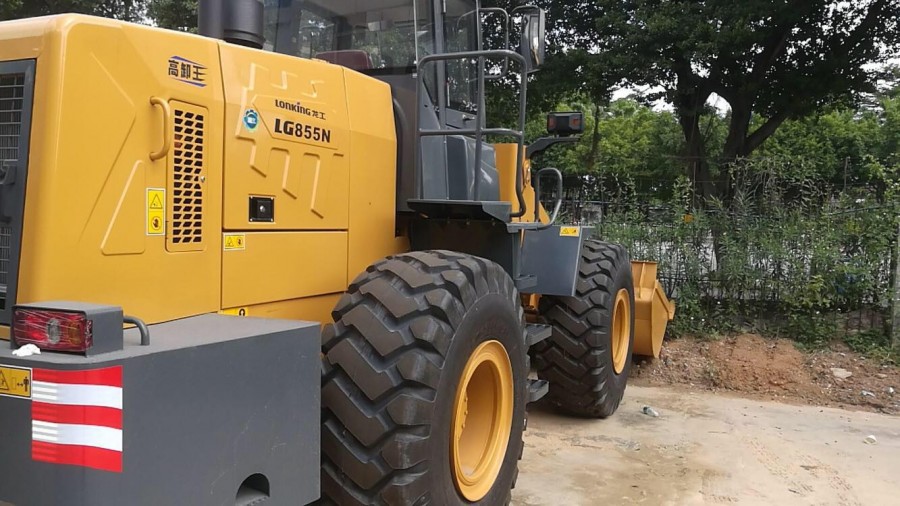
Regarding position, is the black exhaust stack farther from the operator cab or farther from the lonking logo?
the operator cab

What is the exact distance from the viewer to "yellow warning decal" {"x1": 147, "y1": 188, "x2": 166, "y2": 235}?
2498mm

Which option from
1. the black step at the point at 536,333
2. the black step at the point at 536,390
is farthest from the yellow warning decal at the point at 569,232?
the black step at the point at 536,390

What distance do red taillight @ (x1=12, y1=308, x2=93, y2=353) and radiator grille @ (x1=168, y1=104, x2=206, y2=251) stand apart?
591 millimetres

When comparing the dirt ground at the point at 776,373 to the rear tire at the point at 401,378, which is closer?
the rear tire at the point at 401,378

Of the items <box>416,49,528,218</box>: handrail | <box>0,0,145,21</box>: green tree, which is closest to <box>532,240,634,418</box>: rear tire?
<box>416,49,528,218</box>: handrail

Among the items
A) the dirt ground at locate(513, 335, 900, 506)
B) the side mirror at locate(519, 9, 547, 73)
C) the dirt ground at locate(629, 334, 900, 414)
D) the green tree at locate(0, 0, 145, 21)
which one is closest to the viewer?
the side mirror at locate(519, 9, 547, 73)

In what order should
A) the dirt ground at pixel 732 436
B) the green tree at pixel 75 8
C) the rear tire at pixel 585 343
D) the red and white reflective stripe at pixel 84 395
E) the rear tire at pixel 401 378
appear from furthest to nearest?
1. the green tree at pixel 75 8
2. the rear tire at pixel 585 343
3. the dirt ground at pixel 732 436
4. the rear tire at pixel 401 378
5. the red and white reflective stripe at pixel 84 395

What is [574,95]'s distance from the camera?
13547mm

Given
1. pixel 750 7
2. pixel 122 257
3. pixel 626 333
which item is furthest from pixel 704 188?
pixel 122 257

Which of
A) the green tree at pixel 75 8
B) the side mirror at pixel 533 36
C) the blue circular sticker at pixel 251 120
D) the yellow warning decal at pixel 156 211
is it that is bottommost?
the yellow warning decal at pixel 156 211

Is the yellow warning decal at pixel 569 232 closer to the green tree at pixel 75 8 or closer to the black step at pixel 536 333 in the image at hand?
the black step at pixel 536 333

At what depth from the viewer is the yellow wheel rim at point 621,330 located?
6.14 metres

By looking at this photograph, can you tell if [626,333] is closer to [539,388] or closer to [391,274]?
[539,388]

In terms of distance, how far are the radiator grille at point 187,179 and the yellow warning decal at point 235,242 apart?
13 cm
